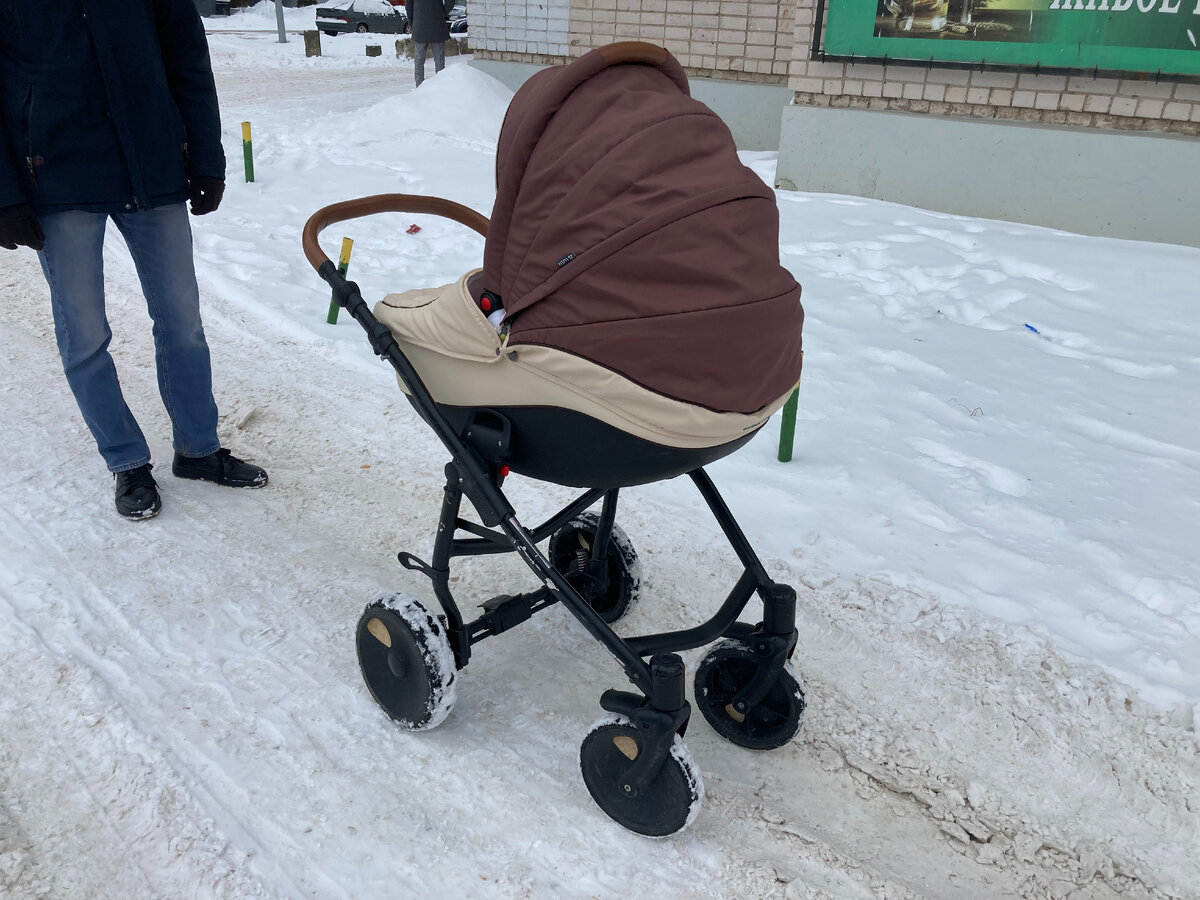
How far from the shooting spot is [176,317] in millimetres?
3340

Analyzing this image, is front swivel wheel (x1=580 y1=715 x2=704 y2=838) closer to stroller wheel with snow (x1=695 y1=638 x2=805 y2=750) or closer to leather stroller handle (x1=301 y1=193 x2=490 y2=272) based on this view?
stroller wheel with snow (x1=695 y1=638 x2=805 y2=750)

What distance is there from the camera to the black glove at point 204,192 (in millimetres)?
3215

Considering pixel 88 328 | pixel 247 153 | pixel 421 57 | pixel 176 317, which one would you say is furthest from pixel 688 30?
pixel 88 328

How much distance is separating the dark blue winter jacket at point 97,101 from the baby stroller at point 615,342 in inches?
43.8

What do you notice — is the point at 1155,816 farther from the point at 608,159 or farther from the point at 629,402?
the point at 608,159

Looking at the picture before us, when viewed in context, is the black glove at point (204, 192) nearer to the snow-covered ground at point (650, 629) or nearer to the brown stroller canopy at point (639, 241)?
the snow-covered ground at point (650, 629)

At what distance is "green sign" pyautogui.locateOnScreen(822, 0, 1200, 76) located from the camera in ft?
19.1

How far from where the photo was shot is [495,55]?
11531mm

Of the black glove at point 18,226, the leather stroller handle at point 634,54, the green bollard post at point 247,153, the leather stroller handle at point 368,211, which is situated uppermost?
the leather stroller handle at point 634,54

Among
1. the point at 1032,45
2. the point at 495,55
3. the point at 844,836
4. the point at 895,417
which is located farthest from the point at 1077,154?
the point at 495,55

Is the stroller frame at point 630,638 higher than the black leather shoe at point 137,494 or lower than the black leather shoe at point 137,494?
higher

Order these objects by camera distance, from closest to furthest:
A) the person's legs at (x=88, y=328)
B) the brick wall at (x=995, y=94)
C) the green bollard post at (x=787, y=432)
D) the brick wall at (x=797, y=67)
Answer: the person's legs at (x=88, y=328) < the green bollard post at (x=787, y=432) < the brick wall at (x=995, y=94) < the brick wall at (x=797, y=67)

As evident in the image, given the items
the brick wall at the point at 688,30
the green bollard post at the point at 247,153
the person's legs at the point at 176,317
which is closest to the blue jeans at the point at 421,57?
the brick wall at the point at 688,30

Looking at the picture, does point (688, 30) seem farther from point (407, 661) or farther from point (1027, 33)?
point (407, 661)
